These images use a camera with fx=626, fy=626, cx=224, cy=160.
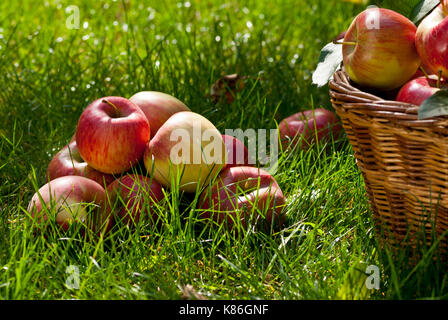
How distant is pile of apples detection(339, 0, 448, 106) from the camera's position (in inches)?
62.8

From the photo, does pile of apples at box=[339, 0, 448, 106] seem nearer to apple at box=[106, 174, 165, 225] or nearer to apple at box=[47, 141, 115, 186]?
apple at box=[106, 174, 165, 225]

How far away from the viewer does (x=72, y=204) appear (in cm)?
177

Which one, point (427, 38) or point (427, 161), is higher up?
point (427, 38)

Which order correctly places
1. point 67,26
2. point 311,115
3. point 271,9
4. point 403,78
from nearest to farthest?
point 403,78 < point 311,115 < point 67,26 < point 271,9

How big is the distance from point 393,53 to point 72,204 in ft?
3.20

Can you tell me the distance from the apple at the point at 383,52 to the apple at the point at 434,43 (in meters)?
0.05

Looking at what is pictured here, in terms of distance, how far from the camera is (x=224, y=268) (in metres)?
1.65

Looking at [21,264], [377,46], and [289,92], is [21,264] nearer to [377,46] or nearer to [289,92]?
[377,46]

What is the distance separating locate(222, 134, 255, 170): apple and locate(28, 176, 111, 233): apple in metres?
0.41

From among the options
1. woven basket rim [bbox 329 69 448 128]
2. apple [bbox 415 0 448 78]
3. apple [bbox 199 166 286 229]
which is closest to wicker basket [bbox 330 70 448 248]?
woven basket rim [bbox 329 69 448 128]

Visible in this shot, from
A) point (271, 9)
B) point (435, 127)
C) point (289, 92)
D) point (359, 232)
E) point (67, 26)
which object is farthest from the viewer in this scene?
point (271, 9)

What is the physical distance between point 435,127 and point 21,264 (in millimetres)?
1019

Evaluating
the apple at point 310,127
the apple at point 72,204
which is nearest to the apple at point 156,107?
the apple at point 72,204
